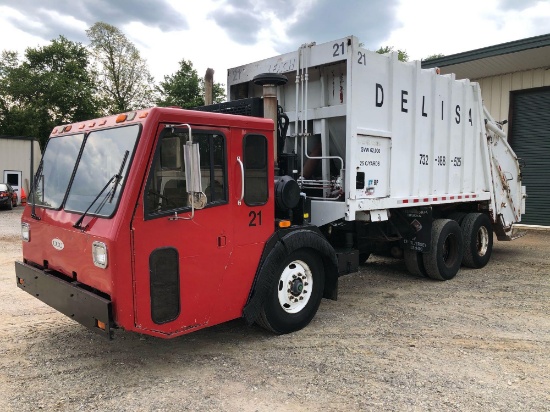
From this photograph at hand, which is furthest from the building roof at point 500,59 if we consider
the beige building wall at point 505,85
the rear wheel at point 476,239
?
the rear wheel at point 476,239

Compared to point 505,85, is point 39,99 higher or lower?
higher

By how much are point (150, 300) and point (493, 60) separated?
40.0 feet

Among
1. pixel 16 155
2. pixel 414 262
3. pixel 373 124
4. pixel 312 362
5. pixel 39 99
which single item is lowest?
pixel 312 362

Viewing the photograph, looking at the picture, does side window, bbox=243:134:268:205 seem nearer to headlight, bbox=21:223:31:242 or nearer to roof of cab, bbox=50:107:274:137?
roof of cab, bbox=50:107:274:137

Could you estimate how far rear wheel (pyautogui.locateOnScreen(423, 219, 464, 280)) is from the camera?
6.98 metres

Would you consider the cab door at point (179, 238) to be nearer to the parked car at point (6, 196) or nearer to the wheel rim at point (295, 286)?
the wheel rim at point (295, 286)

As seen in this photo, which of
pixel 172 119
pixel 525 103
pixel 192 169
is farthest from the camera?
pixel 525 103

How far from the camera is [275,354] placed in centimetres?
427

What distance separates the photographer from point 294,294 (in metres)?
4.76

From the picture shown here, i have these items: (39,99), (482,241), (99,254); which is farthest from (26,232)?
(39,99)

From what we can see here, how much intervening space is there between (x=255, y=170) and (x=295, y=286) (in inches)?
53.5

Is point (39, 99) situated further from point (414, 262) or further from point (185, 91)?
point (414, 262)

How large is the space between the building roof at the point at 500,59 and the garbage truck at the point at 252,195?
558 centimetres

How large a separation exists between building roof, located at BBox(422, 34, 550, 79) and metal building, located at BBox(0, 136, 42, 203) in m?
23.2
